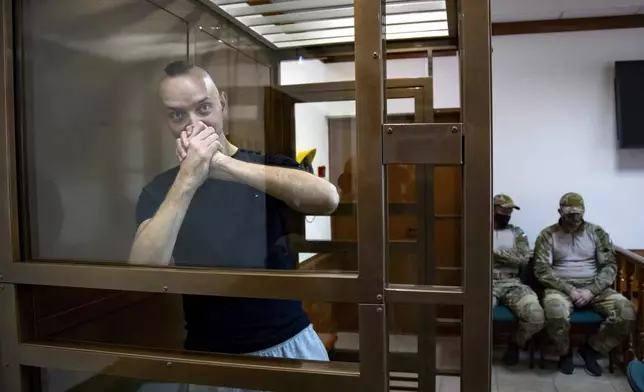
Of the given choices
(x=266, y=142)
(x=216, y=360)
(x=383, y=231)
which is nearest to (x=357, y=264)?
(x=383, y=231)

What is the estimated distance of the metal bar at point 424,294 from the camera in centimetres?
66

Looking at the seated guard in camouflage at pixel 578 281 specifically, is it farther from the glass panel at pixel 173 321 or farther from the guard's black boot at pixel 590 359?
the glass panel at pixel 173 321

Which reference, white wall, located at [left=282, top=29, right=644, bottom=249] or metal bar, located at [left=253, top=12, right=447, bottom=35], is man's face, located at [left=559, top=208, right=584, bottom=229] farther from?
metal bar, located at [left=253, top=12, right=447, bottom=35]

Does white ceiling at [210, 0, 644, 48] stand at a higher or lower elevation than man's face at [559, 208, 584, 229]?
higher

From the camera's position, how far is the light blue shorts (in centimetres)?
84

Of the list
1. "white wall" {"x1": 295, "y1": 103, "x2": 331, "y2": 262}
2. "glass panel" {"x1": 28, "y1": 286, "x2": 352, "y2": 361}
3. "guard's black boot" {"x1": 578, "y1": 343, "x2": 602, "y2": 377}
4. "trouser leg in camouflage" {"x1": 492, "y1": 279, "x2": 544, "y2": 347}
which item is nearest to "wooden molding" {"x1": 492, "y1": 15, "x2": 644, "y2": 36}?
"trouser leg in camouflage" {"x1": 492, "y1": 279, "x2": 544, "y2": 347}

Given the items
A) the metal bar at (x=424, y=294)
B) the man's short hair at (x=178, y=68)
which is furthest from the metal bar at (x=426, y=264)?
the man's short hair at (x=178, y=68)

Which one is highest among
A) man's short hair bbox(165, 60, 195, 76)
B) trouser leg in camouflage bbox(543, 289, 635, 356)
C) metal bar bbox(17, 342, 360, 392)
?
man's short hair bbox(165, 60, 195, 76)

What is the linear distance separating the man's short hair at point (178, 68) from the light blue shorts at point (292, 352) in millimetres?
518

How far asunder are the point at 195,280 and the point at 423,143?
0.36 metres

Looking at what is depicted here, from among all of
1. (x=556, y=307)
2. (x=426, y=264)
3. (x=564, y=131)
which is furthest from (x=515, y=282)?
(x=426, y=264)

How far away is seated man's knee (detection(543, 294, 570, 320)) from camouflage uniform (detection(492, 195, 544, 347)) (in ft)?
0.14

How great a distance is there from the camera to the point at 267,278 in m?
0.72

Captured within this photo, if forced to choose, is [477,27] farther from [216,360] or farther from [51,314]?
[51,314]
